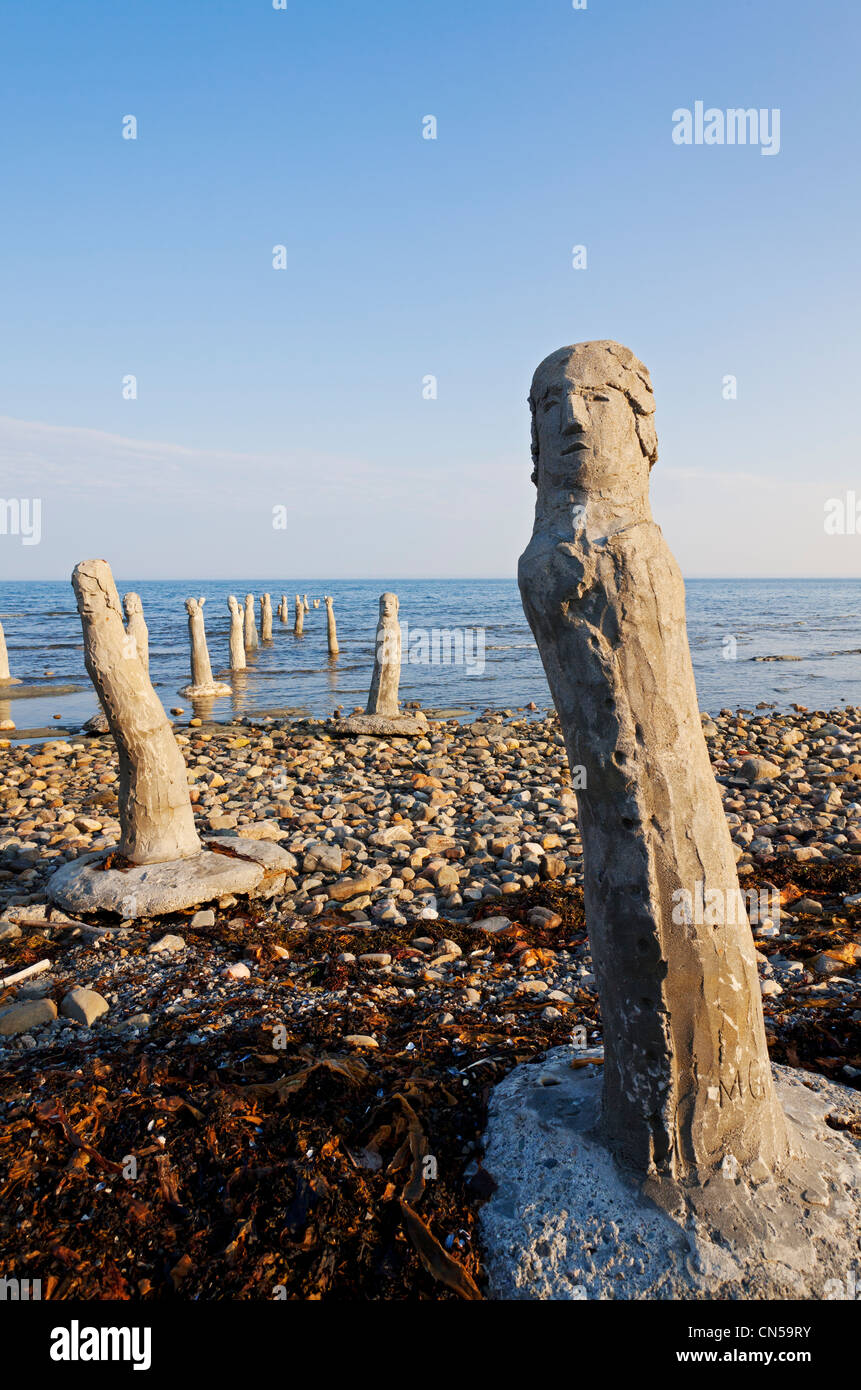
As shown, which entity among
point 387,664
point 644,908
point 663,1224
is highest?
point 387,664

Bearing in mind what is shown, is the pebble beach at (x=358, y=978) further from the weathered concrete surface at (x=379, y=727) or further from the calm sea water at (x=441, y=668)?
the calm sea water at (x=441, y=668)

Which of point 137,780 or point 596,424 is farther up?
point 596,424

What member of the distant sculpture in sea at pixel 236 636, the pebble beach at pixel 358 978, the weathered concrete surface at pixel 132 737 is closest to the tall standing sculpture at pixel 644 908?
the pebble beach at pixel 358 978

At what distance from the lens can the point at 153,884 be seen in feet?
21.1

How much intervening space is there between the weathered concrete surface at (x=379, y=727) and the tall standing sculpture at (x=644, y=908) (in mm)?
12663

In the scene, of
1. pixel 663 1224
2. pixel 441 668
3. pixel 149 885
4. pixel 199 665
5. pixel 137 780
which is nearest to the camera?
pixel 663 1224

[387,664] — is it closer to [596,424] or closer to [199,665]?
[199,665]

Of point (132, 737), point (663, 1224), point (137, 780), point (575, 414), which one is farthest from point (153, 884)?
→ point (575, 414)

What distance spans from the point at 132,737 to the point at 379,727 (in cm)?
886

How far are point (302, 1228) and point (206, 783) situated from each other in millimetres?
9359

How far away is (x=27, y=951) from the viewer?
5855 millimetres

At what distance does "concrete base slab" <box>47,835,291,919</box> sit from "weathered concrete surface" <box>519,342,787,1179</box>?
4.38 m
